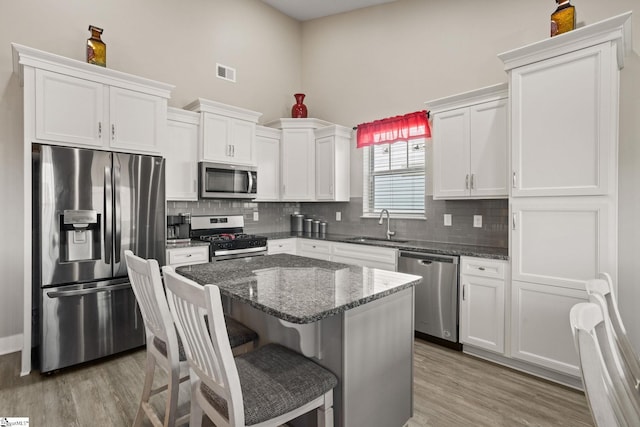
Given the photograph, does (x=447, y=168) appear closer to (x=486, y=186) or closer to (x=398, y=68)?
(x=486, y=186)

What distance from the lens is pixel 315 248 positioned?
14.6 feet

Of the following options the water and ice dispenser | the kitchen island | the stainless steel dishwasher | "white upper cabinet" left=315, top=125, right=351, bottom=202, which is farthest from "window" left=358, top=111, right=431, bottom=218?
the water and ice dispenser

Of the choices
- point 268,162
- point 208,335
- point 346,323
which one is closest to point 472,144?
point 346,323

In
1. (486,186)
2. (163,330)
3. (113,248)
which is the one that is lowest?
(163,330)

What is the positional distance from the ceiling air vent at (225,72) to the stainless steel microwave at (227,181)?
4.49 ft

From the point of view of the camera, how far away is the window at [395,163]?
162 inches

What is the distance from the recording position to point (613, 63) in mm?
2277

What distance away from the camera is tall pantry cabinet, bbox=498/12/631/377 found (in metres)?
2.31

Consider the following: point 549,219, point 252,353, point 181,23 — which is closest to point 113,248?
point 252,353

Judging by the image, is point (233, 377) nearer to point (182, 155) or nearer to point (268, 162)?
point (182, 155)

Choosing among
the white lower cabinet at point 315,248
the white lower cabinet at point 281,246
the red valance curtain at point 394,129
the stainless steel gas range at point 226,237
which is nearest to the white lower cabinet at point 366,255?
the white lower cabinet at point 315,248

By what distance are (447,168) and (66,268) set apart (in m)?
3.51

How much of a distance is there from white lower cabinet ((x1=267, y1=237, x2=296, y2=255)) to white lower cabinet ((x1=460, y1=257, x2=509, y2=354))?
7.43ft

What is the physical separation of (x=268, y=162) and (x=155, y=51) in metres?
1.85
